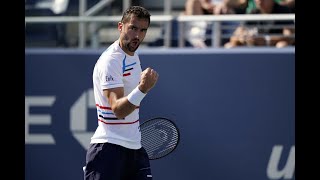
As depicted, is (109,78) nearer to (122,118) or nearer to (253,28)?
(122,118)

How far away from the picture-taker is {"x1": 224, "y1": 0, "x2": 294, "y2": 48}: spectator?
933 cm

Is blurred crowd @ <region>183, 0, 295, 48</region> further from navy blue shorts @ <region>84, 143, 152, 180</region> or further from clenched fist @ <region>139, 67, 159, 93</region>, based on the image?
clenched fist @ <region>139, 67, 159, 93</region>

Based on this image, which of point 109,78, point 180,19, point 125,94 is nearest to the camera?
point 109,78

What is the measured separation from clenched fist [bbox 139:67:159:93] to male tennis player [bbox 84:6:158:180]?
0.22m

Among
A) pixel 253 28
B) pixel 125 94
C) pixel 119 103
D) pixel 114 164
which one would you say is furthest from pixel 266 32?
pixel 119 103

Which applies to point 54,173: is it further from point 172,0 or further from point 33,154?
point 172,0

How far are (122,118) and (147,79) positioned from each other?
389mm

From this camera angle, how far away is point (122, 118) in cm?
627

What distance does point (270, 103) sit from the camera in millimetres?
9266

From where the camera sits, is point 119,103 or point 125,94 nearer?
point 119,103

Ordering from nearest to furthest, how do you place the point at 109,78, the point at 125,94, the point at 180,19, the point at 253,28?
the point at 109,78
the point at 125,94
the point at 180,19
the point at 253,28

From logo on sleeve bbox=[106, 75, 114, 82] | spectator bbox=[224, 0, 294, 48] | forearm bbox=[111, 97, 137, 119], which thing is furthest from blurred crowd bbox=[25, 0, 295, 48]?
forearm bbox=[111, 97, 137, 119]

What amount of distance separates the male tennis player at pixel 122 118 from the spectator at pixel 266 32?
3.11m
